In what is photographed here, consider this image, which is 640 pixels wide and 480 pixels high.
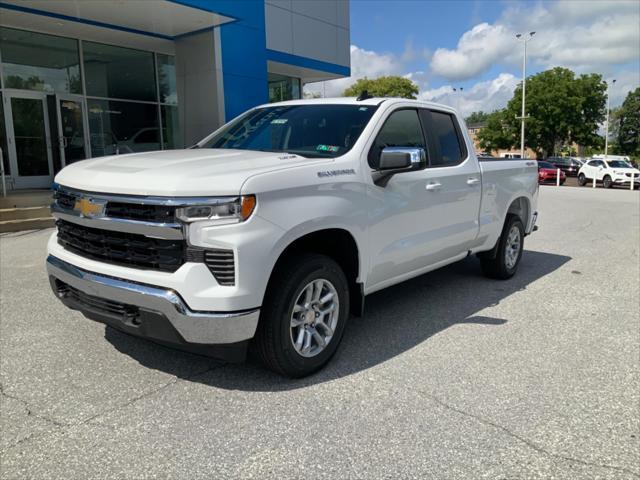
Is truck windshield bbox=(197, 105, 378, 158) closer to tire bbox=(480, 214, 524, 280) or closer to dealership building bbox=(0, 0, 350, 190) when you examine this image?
tire bbox=(480, 214, 524, 280)

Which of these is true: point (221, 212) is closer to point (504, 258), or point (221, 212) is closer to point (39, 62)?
point (504, 258)

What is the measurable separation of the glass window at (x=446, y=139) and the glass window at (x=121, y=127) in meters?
11.5

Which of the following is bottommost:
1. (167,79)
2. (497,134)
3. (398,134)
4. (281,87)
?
(398,134)

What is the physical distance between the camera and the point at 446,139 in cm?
544

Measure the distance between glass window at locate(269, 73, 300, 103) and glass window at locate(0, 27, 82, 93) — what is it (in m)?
8.43

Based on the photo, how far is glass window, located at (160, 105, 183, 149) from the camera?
1695 centimetres

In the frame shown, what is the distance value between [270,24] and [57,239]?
50.6ft

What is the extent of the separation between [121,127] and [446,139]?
12.9 m

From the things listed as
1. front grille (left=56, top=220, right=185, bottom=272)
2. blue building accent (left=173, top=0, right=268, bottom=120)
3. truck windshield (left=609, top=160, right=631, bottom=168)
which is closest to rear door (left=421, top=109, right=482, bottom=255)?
front grille (left=56, top=220, right=185, bottom=272)

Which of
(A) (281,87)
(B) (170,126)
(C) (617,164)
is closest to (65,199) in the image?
(B) (170,126)

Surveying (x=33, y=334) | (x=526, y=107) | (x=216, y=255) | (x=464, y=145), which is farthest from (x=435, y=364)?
(x=526, y=107)

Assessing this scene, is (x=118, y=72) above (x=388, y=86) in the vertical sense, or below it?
below

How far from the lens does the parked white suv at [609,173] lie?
28.7 meters

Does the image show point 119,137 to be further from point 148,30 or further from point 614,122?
point 614,122
